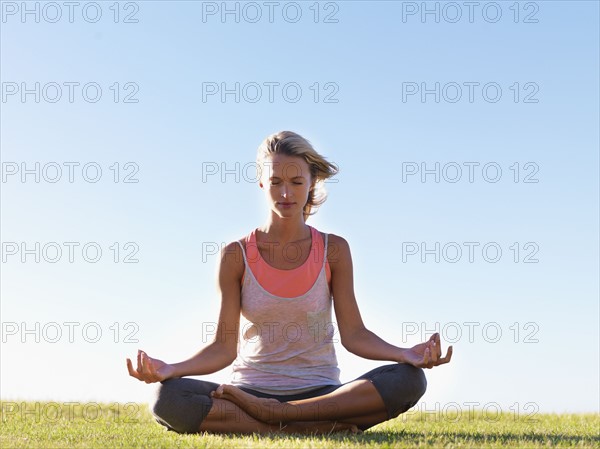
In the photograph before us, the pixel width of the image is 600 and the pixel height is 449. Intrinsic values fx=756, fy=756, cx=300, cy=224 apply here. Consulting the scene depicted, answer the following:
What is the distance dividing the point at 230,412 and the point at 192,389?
13.4 inches

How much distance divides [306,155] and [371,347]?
1648mm

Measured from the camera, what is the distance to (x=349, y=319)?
633 cm

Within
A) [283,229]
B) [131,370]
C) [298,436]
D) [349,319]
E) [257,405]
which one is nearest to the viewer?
[298,436]

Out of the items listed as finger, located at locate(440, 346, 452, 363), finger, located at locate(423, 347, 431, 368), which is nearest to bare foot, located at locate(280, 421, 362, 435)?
finger, located at locate(423, 347, 431, 368)

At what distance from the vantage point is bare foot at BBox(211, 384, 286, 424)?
569 centimetres

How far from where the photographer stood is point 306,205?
6.62 m

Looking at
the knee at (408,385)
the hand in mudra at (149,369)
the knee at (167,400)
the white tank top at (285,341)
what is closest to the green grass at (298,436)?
the knee at (167,400)

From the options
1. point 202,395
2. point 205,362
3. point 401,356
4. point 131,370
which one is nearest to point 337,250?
point 401,356

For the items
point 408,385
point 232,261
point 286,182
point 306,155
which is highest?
point 306,155

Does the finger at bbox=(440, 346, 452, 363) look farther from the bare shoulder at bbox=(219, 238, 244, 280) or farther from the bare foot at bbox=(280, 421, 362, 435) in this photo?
the bare shoulder at bbox=(219, 238, 244, 280)

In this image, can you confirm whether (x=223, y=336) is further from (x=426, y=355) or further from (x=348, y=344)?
(x=426, y=355)

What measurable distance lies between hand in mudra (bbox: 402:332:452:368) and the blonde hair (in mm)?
1610

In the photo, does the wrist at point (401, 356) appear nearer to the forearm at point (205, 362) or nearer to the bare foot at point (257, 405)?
the bare foot at point (257, 405)

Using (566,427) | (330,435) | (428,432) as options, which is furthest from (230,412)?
(566,427)
